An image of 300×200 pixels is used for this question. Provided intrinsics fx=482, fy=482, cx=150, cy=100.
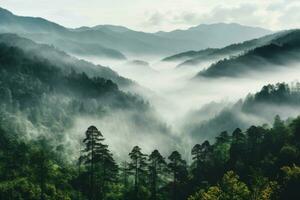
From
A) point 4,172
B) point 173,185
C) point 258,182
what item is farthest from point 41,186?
point 258,182

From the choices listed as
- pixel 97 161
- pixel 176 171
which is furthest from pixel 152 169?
pixel 97 161

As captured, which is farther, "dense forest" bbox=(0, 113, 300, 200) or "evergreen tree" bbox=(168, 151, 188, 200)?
"evergreen tree" bbox=(168, 151, 188, 200)

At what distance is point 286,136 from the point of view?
121 m

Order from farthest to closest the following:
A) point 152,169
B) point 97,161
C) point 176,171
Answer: point 176,171 < point 152,169 < point 97,161

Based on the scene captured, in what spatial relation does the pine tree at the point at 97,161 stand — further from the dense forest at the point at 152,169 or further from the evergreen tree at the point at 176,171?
the evergreen tree at the point at 176,171

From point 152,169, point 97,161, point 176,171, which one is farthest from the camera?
point 176,171

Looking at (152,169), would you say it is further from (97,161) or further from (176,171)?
(97,161)

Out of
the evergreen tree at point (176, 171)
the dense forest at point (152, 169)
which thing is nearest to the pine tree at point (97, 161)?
the dense forest at point (152, 169)

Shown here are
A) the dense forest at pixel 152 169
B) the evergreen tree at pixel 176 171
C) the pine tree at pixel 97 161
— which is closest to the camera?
the pine tree at pixel 97 161

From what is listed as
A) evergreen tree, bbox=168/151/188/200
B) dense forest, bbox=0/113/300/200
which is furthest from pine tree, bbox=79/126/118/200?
evergreen tree, bbox=168/151/188/200

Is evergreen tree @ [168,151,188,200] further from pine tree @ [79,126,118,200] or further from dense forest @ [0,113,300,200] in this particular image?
pine tree @ [79,126,118,200]

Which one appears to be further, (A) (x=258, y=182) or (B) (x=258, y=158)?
(B) (x=258, y=158)

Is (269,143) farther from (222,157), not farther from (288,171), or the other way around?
(288,171)

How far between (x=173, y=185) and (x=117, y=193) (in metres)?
13.5
